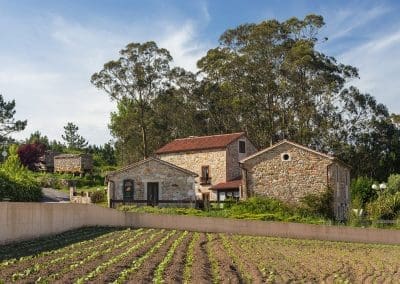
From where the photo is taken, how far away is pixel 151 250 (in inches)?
773

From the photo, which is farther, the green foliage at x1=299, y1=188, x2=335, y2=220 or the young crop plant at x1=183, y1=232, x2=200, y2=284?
the green foliage at x1=299, y1=188, x2=335, y2=220

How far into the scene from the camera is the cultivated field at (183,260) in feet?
44.6

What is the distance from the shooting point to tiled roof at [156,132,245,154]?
5038 cm

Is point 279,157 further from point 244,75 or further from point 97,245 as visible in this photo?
point 97,245

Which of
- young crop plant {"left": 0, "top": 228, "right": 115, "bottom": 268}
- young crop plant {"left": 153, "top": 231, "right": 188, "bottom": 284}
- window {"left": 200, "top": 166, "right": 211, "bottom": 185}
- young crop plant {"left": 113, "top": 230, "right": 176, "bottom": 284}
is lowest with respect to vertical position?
young crop plant {"left": 153, "top": 231, "right": 188, "bottom": 284}

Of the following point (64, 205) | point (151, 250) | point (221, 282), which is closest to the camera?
point (221, 282)

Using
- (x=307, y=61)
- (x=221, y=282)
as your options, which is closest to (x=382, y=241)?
(x=221, y=282)

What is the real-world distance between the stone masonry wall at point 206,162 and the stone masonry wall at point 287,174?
25.3 feet

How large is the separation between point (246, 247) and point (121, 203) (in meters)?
21.2

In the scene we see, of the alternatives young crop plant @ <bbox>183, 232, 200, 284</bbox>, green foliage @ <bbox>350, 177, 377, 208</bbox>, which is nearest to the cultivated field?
young crop plant @ <bbox>183, 232, 200, 284</bbox>

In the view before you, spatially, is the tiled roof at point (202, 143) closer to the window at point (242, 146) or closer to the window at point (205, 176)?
the window at point (242, 146)

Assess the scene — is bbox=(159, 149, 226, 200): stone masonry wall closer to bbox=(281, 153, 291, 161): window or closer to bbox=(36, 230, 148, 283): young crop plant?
bbox=(281, 153, 291, 161): window

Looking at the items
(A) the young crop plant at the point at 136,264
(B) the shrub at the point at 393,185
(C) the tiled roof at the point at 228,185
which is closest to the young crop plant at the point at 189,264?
(A) the young crop plant at the point at 136,264

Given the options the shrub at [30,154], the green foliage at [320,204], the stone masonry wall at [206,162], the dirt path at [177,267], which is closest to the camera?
the dirt path at [177,267]
